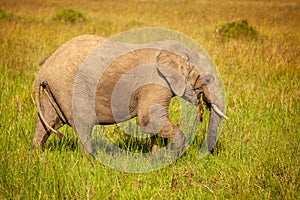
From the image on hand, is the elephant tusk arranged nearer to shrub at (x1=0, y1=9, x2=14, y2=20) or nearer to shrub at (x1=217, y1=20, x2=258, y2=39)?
shrub at (x1=217, y1=20, x2=258, y2=39)

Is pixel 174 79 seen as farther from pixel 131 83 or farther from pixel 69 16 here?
pixel 69 16

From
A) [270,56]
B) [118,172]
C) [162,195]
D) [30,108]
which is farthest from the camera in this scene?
[270,56]

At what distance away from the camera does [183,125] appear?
3912 millimetres

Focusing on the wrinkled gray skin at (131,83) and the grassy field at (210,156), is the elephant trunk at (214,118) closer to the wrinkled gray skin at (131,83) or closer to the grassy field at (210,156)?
the wrinkled gray skin at (131,83)

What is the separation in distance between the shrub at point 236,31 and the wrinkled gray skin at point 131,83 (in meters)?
5.65

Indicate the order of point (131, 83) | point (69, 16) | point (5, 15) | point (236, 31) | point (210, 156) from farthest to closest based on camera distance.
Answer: point (69, 16) → point (5, 15) → point (236, 31) → point (210, 156) → point (131, 83)

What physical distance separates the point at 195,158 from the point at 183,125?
657mm

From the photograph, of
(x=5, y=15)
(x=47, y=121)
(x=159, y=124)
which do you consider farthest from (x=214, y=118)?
(x=5, y=15)

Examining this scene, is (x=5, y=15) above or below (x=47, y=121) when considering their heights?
above

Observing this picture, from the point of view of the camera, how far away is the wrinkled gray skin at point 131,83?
10.1ft

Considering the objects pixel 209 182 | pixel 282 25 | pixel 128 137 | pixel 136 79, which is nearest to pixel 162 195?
pixel 209 182

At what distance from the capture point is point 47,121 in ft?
11.0

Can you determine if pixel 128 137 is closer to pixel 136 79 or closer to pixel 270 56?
pixel 136 79

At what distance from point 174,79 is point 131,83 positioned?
38cm
